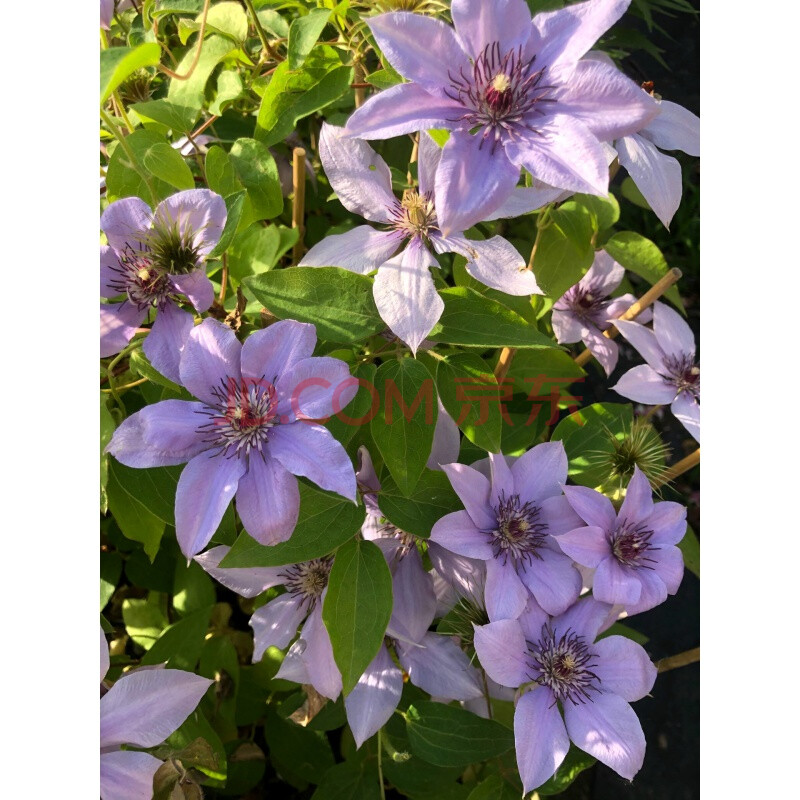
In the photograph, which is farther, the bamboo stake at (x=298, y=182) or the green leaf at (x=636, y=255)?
the green leaf at (x=636, y=255)

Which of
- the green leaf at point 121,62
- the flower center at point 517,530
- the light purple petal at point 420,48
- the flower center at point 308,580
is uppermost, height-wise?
the light purple petal at point 420,48

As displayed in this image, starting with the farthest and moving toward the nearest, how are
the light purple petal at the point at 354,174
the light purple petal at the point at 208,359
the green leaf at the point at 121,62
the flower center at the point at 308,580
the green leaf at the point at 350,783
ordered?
the green leaf at the point at 350,783 < the flower center at the point at 308,580 < the light purple petal at the point at 354,174 < the light purple petal at the point at 208,359 < the green leaf at the point at 121,62

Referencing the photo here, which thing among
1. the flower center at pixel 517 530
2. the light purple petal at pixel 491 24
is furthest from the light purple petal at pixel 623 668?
the light purple petal at pixel 491 24

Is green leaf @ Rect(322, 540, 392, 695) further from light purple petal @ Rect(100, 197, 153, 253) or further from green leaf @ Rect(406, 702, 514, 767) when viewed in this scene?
light purple petal @ Rect(100, 197, 153, 253)

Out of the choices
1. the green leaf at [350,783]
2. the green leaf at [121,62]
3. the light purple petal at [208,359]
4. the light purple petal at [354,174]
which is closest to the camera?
the green leaf at [121,62]

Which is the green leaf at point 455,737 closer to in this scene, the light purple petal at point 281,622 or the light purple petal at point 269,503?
the light purple petal at point 281,622

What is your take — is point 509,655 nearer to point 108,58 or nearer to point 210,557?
point 210,557

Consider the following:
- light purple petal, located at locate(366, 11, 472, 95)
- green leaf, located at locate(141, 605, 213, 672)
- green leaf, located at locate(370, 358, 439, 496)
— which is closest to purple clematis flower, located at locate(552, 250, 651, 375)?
green leaf, located at locate(370, 358, 439, 496)

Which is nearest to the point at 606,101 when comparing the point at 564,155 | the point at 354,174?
the point at 564,155
